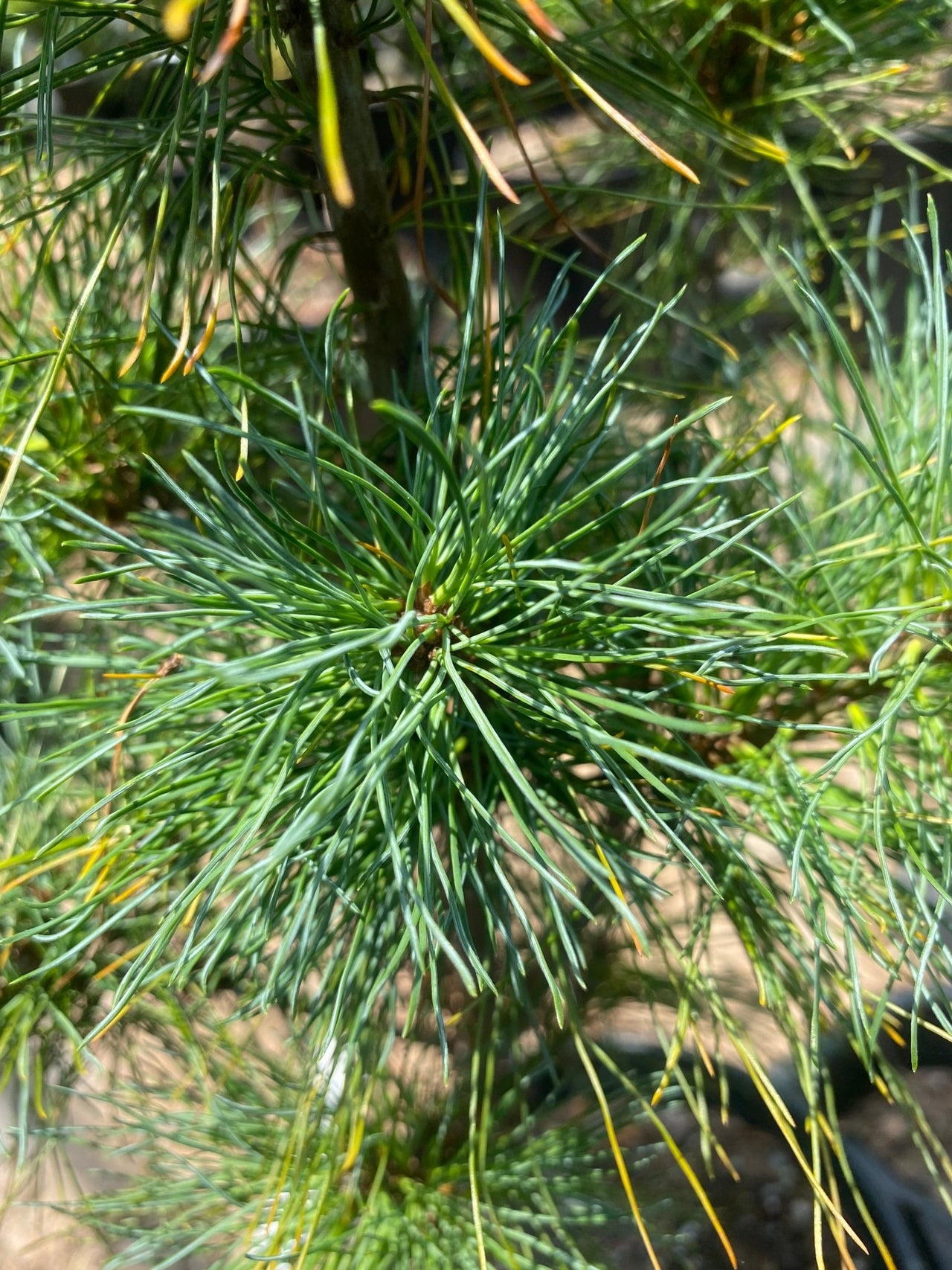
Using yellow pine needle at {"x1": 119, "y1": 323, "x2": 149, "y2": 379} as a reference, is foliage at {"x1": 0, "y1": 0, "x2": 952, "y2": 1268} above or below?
below

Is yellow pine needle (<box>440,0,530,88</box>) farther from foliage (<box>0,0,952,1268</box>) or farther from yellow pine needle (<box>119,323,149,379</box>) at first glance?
yellow pine needle (<box>119,323,149,379</box>)

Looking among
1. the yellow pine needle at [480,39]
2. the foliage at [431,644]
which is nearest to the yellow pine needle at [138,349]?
the foliage at [431,644]

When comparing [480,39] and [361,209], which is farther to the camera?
[361,209]

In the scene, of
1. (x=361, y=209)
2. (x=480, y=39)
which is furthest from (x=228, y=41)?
(x=361, y=209)

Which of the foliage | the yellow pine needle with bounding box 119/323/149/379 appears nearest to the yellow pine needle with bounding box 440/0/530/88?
the foliage

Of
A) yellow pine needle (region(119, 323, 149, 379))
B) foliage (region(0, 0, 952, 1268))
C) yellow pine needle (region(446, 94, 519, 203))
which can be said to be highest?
yellow pine needle (region(446, 94, 519, 203))

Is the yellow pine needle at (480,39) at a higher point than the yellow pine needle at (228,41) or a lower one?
lower

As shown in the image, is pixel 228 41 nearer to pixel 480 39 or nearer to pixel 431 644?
pixel 480 39


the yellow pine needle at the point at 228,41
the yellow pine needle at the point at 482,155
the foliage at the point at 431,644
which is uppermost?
the yellow pine needle at the point at 228,41

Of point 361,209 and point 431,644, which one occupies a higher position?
point 361,209

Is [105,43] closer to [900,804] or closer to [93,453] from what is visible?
[93,453]

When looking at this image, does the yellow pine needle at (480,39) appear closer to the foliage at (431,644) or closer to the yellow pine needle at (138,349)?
the foliage at (431,644)

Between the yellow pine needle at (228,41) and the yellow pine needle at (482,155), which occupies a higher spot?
the yellow pine needle at (228,41)
